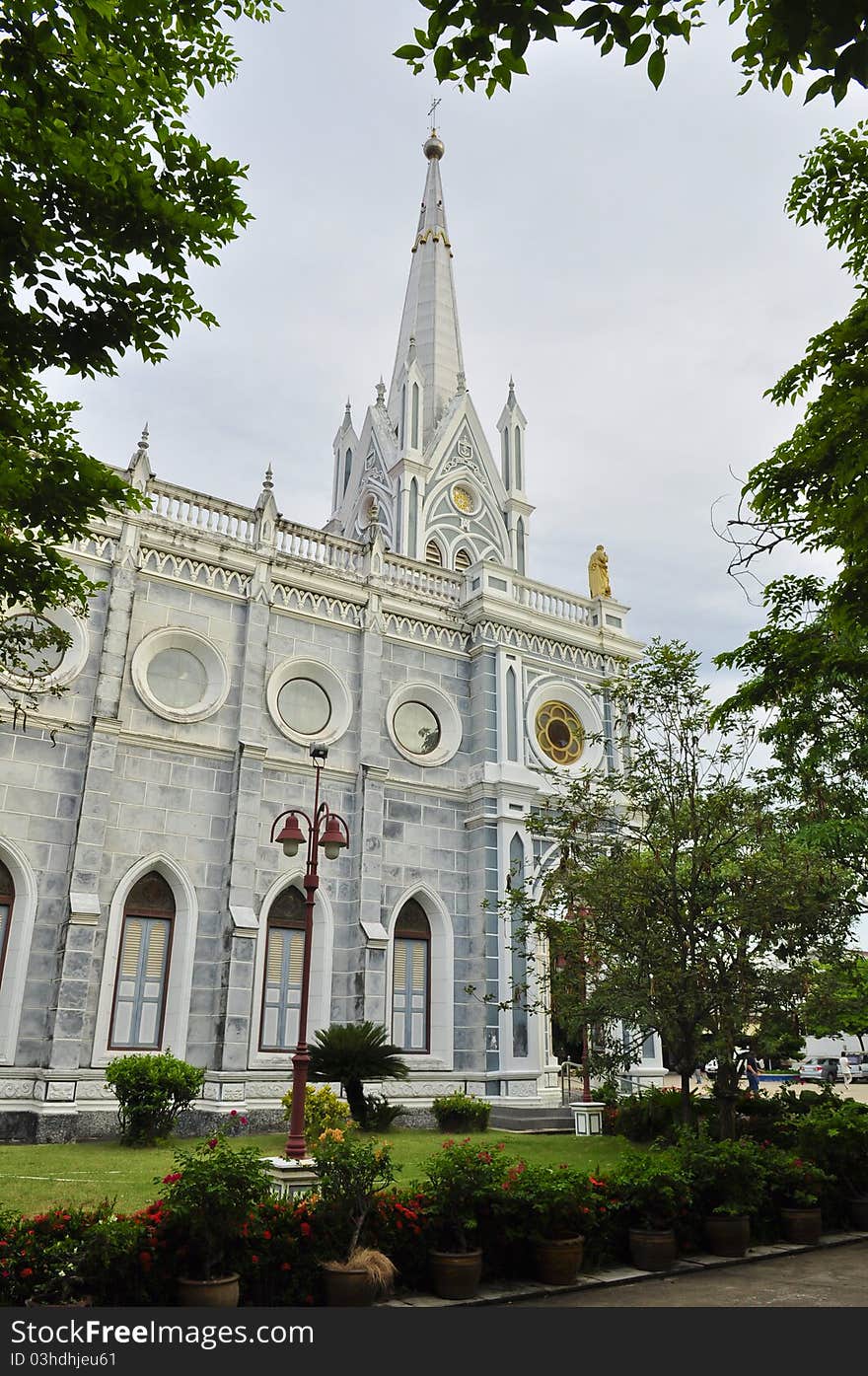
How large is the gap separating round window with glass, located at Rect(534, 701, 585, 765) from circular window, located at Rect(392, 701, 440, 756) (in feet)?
9.35

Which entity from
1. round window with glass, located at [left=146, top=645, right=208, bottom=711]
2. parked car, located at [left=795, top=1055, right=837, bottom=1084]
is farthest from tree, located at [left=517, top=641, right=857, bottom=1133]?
parked car, located at [left=795, top=1055, right=837, bottom=1084]

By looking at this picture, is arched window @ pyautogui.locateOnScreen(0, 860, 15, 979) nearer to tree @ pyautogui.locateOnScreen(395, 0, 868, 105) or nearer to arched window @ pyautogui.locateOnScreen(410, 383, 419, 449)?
tree @ pyautogui.locateOnScreen(395, 0, 868, 105)

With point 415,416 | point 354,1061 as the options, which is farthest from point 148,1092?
point 415,416

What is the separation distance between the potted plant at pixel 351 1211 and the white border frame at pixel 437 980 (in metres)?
13.2

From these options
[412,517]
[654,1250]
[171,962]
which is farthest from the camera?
[412,517]

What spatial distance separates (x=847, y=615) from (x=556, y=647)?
1621cm

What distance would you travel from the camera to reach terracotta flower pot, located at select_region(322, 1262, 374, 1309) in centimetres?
724

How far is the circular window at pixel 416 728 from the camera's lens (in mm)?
23516

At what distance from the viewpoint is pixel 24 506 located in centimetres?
859

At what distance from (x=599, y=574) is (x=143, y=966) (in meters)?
16.5

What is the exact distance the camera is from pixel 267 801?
68.1ft

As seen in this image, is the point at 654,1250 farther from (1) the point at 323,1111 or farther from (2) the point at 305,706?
(2) the point at 305,706

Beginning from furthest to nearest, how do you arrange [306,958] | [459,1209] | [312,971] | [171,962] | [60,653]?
1. [312,971]
2. [60,653]
3. [171,962]
4. [306,958]
5. [459,1209]

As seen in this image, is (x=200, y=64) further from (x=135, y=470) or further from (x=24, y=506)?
(x=135, y=470)
